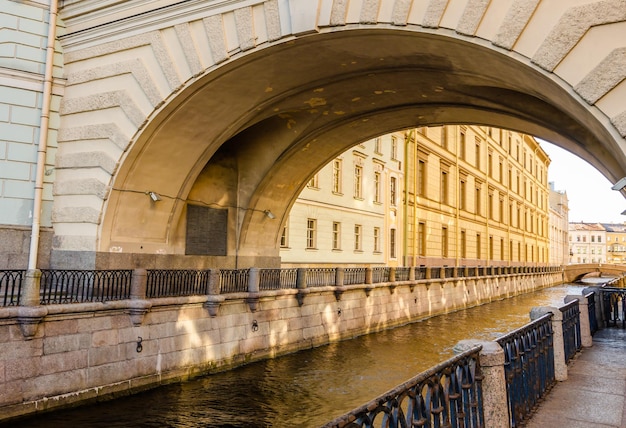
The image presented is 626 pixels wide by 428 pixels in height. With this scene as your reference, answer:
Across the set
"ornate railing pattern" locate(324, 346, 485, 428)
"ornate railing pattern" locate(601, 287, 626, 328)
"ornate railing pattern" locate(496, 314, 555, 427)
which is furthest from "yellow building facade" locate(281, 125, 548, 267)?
"ornate railing pattern" locate(324, 346, 485, 428)

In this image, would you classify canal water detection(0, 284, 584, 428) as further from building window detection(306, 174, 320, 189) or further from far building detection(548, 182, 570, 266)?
far building detection(548, 182, 570, 266)

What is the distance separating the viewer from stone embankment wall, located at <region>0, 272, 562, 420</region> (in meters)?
8.91

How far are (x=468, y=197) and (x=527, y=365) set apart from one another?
108 feet

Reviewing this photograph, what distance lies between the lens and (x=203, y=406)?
9.92 m

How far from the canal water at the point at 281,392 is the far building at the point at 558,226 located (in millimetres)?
57862

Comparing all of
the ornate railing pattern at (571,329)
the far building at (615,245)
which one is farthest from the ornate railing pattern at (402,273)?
the far building at (615,245)

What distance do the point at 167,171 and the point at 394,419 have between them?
36.0 feet

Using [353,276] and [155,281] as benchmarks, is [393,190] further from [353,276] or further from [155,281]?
[155,281]

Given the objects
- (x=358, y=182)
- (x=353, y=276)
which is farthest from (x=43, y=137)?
(x=358, y=182)

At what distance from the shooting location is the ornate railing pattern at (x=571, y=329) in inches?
319

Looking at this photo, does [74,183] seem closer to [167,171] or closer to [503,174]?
[167,171]

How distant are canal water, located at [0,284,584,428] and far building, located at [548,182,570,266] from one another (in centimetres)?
5786

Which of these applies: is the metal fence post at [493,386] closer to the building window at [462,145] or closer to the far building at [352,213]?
the far building at [352,213]

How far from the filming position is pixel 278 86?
12.5m
